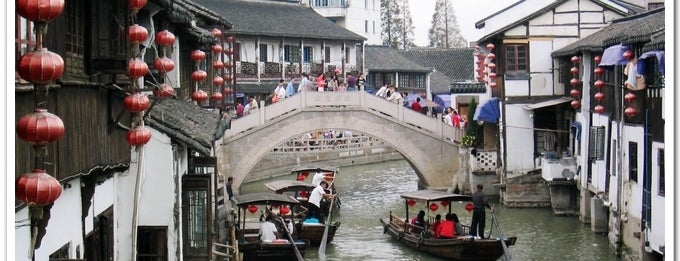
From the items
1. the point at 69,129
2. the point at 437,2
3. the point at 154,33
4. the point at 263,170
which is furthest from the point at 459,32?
the point at 69,129

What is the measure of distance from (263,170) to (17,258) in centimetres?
3209

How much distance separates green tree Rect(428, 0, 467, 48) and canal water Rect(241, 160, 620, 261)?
40.4 m

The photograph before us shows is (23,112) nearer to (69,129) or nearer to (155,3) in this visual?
(69,129)

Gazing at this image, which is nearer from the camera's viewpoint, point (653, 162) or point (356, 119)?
point (653, 162)

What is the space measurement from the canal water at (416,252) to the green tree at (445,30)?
40.4m

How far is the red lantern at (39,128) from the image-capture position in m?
6.93

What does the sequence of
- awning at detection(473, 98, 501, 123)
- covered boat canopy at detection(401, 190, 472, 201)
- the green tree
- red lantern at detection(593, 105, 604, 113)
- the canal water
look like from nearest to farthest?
the canal water < covered boat canopy at detection(401, 190, 472, 201) < red lantern at detection(593, 105, 604, 113) < awning at detection(473, 98, 501, 123) < the green tree

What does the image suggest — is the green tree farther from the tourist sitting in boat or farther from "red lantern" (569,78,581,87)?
the tourist sitting in boat

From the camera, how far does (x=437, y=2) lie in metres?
75.8

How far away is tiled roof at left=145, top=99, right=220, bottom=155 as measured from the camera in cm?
1445

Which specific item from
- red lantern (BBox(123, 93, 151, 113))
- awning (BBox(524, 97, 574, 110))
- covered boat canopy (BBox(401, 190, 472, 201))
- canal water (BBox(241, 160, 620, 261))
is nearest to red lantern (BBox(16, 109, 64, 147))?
red lantern (BBox(123, 93, 151, 113))

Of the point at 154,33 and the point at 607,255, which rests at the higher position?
the point at 154,33

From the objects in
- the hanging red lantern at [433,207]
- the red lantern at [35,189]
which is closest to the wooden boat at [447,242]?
the hanging red lantern at [433,207]

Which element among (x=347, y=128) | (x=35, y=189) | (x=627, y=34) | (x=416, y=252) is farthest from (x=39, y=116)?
(x=347, y=128)
